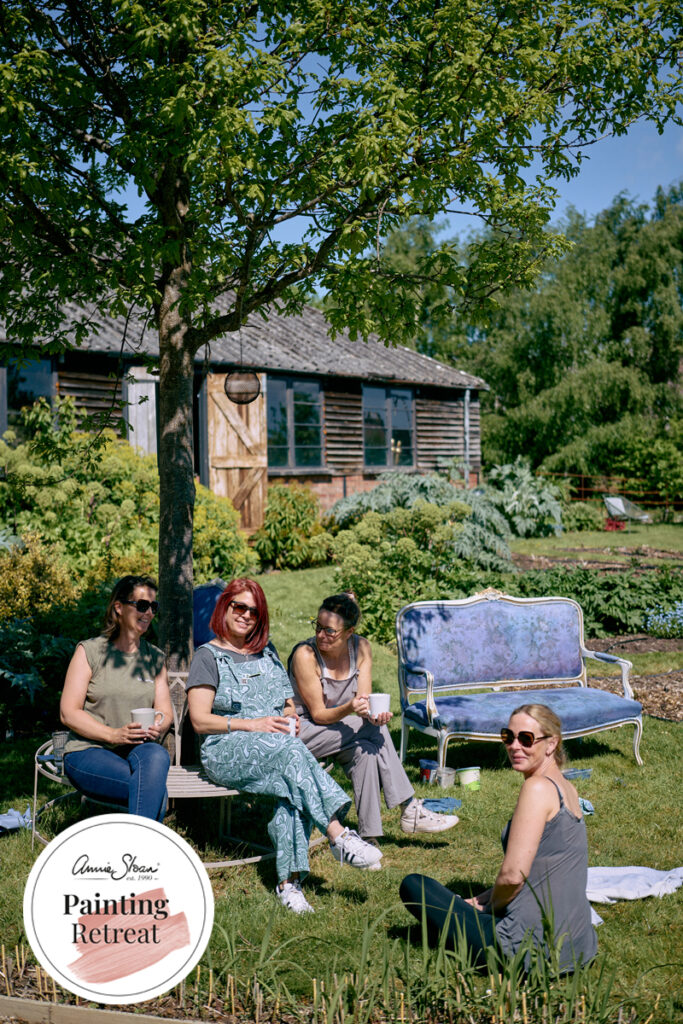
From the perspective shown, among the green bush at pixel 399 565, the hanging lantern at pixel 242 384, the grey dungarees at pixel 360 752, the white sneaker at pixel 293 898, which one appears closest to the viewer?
the white sneaker at pixel 293 898

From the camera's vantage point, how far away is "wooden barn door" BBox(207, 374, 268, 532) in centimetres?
1590

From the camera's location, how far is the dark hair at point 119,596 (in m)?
4.60

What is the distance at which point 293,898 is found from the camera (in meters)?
4.03

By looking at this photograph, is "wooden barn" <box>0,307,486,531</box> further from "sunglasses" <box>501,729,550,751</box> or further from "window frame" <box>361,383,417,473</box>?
"sunglasses" <box>501,729,550,751</box>

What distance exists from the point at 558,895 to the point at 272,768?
150 cm

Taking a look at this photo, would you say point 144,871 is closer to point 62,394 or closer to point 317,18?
point 317,18

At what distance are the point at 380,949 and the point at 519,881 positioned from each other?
68cm

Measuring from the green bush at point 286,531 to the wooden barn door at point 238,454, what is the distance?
28cm

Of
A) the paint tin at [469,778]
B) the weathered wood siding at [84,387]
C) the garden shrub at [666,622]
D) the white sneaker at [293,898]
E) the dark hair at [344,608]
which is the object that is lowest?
the paint tin at [469,778]

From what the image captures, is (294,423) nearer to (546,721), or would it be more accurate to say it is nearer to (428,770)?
(428,770)

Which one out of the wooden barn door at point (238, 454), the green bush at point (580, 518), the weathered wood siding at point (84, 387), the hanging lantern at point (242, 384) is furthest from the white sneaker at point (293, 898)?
the green bush at point (580, 518)

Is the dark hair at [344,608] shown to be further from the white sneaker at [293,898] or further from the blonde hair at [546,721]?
the blonde hair at [546,721]

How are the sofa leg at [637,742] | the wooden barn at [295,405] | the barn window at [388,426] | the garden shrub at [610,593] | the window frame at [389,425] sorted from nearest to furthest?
the sofa leg at [637,742]
the garden shrub at [610,593]
the wooden barn at [295,405]
the window frame at [389,425]
the barn window at [388,426]

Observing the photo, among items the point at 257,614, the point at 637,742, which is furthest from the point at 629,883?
the point at 637,742
